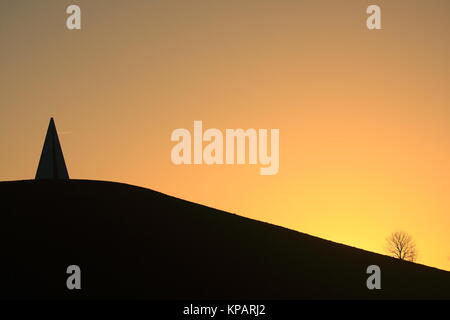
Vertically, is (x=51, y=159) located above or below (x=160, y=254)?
above

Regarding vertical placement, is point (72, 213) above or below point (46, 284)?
above

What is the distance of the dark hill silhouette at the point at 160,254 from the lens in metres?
54.9

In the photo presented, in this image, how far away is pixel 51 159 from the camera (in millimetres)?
79062

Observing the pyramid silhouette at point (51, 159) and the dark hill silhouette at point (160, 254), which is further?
the pyramid silhouette at point (51, 159)

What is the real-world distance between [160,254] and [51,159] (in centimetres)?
2278

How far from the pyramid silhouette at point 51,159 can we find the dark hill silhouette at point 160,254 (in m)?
7.47

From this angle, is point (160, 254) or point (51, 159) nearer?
point (160, 254)

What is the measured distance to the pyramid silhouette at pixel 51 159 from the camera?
3110 inches

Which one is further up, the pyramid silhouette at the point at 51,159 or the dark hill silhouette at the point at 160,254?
the pyramid silhouette at the point at 51,159
